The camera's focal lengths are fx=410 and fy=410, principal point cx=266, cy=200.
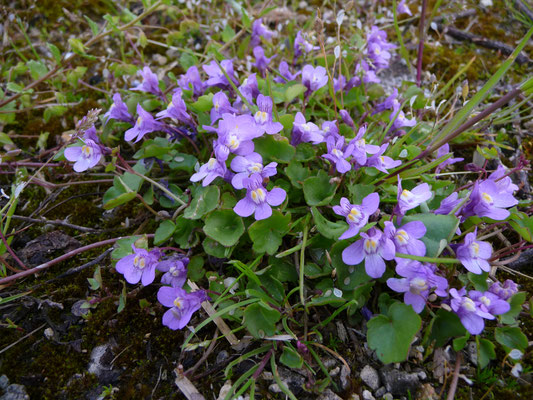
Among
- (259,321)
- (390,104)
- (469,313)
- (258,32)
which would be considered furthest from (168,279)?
(258,32)

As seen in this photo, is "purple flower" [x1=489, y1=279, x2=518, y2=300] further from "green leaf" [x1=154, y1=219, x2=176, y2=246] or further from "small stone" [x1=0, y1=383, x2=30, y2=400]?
"small stone" [x1=0, y1=383, x2=30, y2=400]

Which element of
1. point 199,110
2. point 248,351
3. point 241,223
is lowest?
point 248,351

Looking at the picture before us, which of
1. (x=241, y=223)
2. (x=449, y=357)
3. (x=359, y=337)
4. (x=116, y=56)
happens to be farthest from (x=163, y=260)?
(x=116, y=56)

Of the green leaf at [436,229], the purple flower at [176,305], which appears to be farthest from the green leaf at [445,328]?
the purple flower at [176,305]

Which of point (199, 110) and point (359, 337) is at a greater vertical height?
point (199, 110)

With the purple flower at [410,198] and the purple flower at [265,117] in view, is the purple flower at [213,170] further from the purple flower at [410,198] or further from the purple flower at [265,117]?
the purple flower at [410,198]

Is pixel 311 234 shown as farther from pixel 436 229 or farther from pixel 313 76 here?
pixel 313 76

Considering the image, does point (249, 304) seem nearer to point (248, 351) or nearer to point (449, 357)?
point (248, 351)
